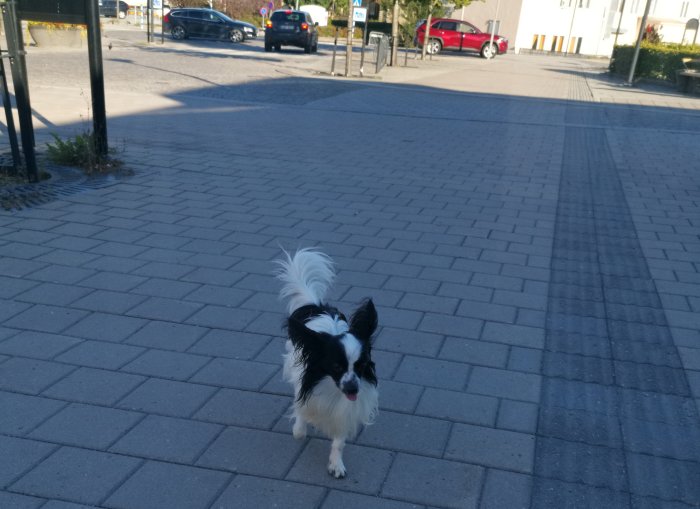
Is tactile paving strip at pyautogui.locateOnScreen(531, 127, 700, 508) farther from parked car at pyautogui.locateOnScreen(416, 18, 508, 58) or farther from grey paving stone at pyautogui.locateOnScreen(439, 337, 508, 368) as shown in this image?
parked car at pyautogui.locateOnScreen(416, 18, 508, 58)

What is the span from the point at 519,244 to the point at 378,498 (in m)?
4.47

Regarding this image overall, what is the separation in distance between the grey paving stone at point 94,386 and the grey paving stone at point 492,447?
199 cm

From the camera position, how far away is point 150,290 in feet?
17.9

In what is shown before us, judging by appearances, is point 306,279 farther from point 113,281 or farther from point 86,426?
point 113,281

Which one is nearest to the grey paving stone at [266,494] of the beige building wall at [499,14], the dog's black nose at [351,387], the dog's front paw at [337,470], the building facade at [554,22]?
the dog's front paw at [337,470]

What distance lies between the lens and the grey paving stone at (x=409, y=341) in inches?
186

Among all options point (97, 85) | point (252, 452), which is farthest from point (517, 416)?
point (97, 85)

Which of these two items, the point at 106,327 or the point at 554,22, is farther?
the point at 554,22

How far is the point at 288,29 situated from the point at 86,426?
111ft

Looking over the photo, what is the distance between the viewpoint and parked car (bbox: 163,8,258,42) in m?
39.6

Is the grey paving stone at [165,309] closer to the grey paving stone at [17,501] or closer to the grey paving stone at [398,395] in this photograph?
the grey paving stone at [398,395]

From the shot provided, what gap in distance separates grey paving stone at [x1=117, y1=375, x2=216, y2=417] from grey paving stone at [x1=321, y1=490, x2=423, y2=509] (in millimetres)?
1077

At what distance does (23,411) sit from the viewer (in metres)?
3.73

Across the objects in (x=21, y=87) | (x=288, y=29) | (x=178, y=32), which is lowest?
(x=178, y=32)
